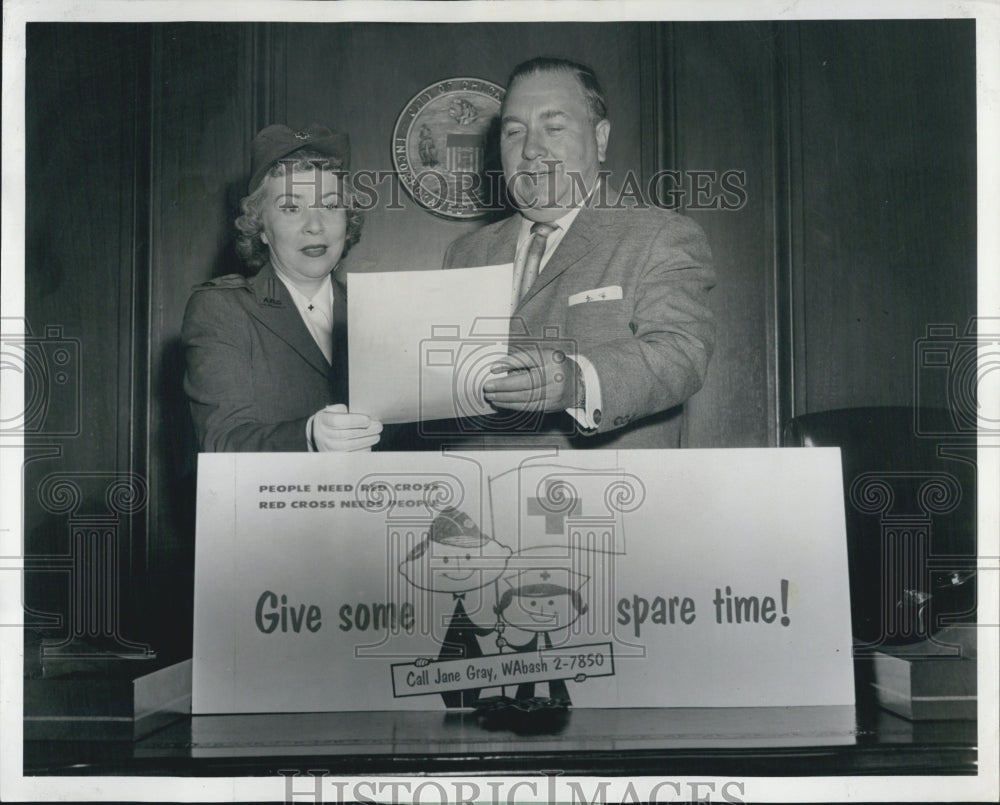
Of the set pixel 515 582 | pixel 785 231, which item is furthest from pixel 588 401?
pixel 785 231

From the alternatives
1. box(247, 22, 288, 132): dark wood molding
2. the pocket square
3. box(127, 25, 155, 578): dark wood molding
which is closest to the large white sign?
box(127, 25, 155, 578): dark wood molding

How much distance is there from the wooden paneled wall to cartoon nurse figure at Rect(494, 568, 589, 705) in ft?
1.03

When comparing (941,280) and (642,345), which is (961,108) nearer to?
(941,280)

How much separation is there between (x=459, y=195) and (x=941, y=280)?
Answer: 79cm

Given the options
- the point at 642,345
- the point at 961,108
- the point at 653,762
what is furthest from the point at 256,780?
the point at 961,108

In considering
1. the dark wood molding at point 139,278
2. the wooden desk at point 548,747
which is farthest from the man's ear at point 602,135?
the wooden desk at point 548,747

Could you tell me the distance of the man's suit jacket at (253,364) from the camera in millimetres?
1599

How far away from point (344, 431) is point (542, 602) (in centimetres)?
41

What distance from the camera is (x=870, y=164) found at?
164 cm

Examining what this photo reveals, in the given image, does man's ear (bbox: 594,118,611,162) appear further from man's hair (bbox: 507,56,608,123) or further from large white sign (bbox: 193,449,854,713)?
large white sign (bbox: 193,449,854,713)

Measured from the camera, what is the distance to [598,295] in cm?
161

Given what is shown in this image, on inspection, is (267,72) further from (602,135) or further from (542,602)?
(542,602)

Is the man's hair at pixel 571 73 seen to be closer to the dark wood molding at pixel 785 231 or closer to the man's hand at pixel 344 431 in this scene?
the dark wood molding at pixel 785 231

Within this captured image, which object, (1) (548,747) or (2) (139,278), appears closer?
(1) (548,747)
